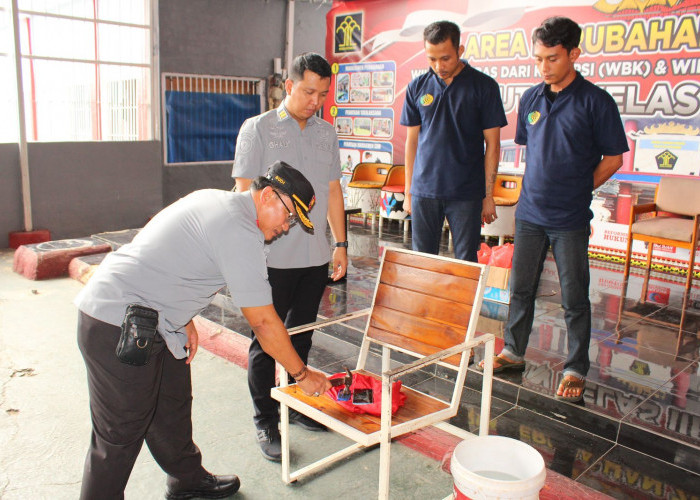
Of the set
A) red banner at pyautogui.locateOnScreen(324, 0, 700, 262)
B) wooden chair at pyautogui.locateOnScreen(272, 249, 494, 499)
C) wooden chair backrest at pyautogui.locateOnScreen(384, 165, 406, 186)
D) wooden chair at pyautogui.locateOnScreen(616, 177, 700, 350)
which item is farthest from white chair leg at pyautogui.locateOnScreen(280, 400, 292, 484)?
wooden chair backrest at pyautogui.locateOnScreen(384, 165, 406, 186)

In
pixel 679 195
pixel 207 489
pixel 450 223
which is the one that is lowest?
pixel 207 489

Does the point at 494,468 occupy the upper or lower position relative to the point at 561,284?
lower

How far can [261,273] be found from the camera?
6.31 feet

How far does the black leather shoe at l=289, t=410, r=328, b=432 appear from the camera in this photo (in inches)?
119

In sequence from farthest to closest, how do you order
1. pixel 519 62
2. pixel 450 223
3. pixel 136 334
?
pixel 519 62 < pixel 450 223 < pixel 136 334

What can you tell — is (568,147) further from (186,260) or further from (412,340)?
(186,260)

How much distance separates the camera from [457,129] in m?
3.44

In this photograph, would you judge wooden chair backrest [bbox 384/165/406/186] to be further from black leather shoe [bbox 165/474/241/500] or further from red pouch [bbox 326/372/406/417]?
black leather shoe [bbox 165/474/241/500]

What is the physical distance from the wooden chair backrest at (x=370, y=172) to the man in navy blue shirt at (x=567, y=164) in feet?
17.2

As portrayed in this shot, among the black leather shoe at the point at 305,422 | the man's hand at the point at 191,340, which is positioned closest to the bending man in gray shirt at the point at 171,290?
the man's hand at the point at 191,340

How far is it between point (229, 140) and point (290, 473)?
27.3 feet

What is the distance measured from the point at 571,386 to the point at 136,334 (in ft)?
7.28

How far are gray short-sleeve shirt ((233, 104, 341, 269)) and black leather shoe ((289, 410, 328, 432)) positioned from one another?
2.73 ft

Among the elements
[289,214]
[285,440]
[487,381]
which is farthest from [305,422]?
[289,214]
